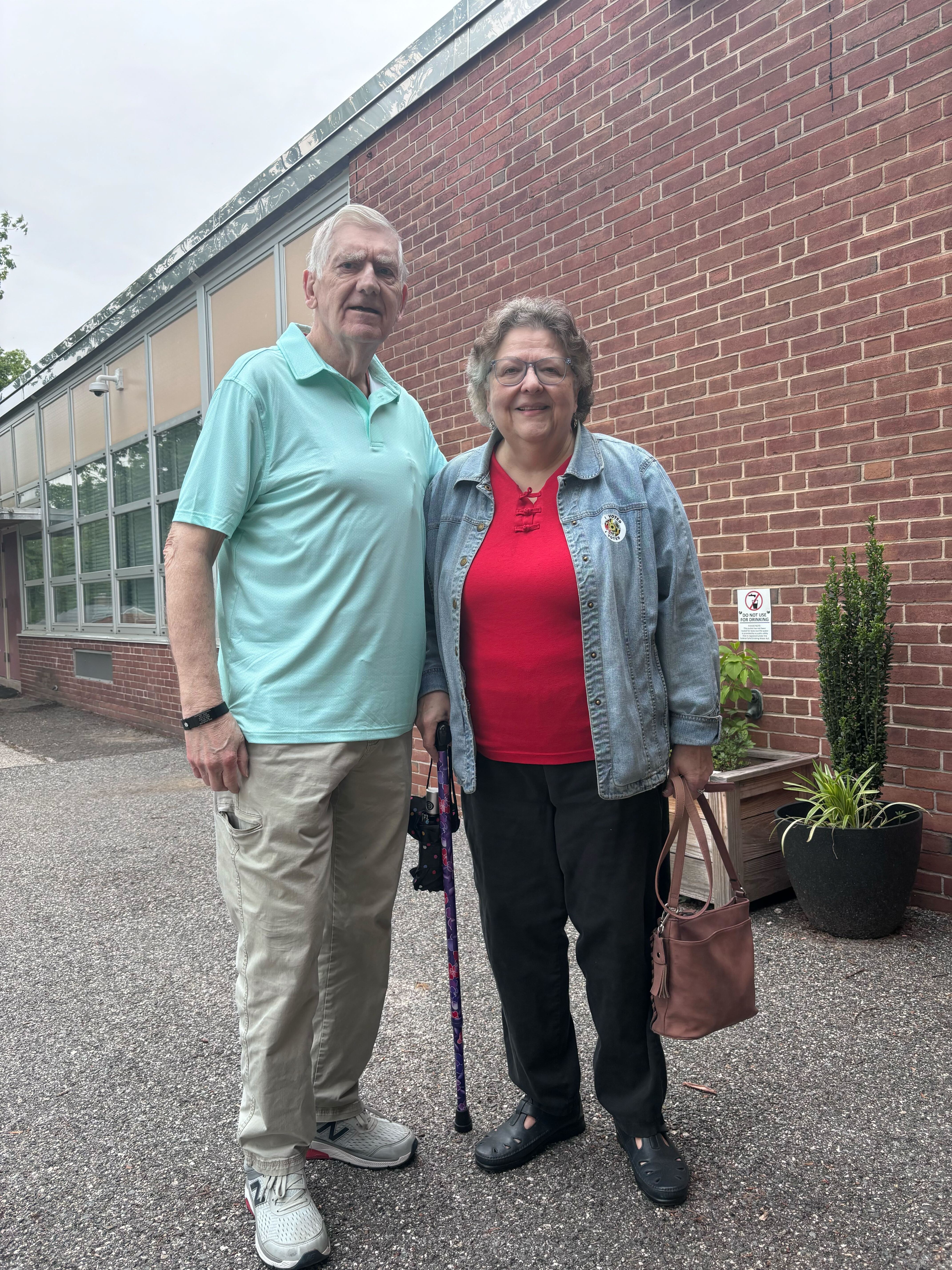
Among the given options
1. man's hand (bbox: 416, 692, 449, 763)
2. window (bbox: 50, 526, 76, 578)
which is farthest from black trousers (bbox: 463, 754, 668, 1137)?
window (bbox: 50, 526, 76, 578)

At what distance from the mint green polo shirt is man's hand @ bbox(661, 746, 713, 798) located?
0.65m

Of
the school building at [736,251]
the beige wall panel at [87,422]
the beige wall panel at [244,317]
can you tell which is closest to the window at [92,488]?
the beige wall panel at [87,422]

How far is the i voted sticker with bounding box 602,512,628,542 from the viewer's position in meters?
2.05

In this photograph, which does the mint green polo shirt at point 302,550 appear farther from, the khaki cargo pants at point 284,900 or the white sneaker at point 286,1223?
the white sneaker at point 286,1223

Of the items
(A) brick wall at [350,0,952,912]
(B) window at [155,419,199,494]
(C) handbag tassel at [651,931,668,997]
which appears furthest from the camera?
→ (B) window at [155,419,199,494]

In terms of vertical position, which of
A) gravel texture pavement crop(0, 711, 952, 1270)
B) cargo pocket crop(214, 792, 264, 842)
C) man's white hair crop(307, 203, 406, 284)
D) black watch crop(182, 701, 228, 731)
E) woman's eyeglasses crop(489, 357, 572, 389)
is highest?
man's white hair crop(307, 203, 406, 284)

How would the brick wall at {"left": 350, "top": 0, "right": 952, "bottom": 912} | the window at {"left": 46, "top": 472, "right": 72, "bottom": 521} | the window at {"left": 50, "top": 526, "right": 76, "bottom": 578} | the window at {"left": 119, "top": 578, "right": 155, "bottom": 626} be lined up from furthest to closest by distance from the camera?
1. the window at {"left": 46, "top": 472, "right": 72, "bottom": 521}
2. the window at {"left": 50, "top": 526, "right": 76, "bottom": 578}
3. the window at {"left": 119, "top": 578, "right": 155, "bottom": 626}
4. the brick wall at {"left": 350, "top": 0, "right": 952, "bottom": 912}

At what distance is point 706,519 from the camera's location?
4484 millimetres

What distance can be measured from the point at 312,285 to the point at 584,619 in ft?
3.44

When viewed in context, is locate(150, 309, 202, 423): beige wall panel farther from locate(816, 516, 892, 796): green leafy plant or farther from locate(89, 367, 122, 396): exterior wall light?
locate(816, 516, 892, 796): green leafy plant

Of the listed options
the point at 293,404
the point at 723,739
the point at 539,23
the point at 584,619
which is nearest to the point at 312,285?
the point at 293,404

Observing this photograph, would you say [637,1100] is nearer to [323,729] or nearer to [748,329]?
[323,729]

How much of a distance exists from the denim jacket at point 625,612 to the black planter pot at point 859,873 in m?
1.63

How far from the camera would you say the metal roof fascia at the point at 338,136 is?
561 centimetres
